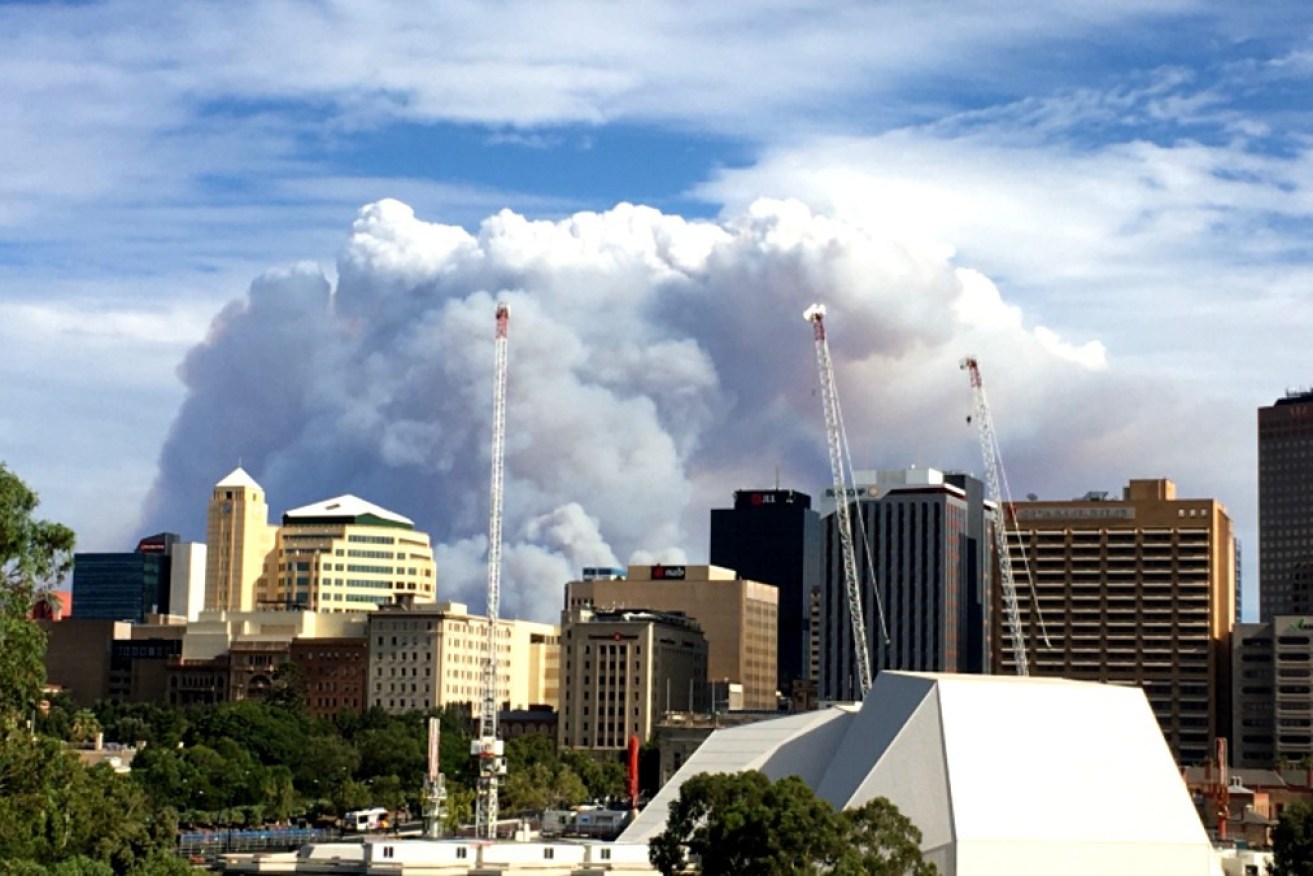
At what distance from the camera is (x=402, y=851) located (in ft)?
593

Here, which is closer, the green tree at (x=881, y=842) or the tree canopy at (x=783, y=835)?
the tree canopy at (x=783, y=835)

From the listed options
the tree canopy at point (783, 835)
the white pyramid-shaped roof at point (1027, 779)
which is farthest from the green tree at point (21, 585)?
the white pyramid-shaped roof at point (1027, 779)

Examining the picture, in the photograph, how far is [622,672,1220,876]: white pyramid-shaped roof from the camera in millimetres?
172500

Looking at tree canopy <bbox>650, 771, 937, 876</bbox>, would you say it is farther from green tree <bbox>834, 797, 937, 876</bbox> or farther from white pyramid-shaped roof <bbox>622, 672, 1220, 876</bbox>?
white pyramid-shaped roof <bbox>622, 672, 1220, 876</bbox>

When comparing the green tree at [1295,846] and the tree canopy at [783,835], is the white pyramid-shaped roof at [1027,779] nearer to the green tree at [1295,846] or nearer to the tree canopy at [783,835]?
the green tree at [1295,846]

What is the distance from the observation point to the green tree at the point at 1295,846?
567 feet

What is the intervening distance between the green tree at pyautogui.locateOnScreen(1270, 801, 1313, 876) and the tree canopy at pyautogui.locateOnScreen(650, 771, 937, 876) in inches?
1442

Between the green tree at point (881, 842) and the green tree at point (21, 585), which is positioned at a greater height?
the green tree at point (21, 585)

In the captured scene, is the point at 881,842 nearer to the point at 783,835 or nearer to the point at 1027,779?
the point at 783,835

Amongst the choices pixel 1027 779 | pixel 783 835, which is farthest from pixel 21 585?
pixel 1027 779

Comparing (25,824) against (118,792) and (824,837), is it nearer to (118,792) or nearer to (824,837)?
(824,837)

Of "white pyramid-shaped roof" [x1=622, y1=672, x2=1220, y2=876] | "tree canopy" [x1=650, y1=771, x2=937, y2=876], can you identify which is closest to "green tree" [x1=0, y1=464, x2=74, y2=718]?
"tree canopy" [x1=650, y1=771, x2=937, y2=876]

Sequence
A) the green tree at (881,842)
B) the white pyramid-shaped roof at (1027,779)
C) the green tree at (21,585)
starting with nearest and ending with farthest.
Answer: the green tree at (21,585) < the green tree at (881,842) < the white pyramid-shaped roof at (1027,779)

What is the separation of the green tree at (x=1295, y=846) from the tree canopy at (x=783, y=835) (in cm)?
3662
